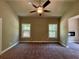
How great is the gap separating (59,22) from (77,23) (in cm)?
215

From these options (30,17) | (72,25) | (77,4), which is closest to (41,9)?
(77,4)

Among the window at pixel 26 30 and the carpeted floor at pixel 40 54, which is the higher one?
the window at pixel 26 30

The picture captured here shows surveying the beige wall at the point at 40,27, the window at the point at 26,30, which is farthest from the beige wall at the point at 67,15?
the window at the point at 26,30

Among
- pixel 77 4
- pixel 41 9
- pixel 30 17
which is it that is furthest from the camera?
pixel 30 17

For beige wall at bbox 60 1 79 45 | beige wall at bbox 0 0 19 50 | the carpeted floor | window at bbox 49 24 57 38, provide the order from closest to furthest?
the carpeted floor → beige wall at bbox 0 0 19 50 → beige wall at bbox 60 1 79 45 → window at bbox 49 24 57 38

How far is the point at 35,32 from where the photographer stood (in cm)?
1220

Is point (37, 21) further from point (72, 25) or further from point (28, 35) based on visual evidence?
point (72, 25)

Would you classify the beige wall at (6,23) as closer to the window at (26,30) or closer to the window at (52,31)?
the window at (26,30)

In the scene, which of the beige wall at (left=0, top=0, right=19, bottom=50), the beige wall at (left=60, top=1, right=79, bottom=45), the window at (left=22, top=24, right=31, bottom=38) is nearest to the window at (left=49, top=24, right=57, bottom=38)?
the window at (left=22, top=24, right=31, bottom=38)

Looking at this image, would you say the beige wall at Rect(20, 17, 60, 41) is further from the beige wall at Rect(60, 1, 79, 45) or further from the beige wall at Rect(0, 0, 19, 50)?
the beige wall at Rect(0, 0, 19, 50)

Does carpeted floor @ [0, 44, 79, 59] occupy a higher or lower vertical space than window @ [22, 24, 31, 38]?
lower

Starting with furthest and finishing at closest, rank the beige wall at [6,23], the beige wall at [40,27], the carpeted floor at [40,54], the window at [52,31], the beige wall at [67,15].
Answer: the window at [52,31] → the beige wall at [40,27] → the beige wall at [67,15] → the beige wall at [6,23] → the carpeted floor at [40,54]

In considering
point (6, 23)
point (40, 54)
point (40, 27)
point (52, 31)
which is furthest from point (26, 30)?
point (40, 54)

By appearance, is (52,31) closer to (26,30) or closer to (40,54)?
(26,30)
